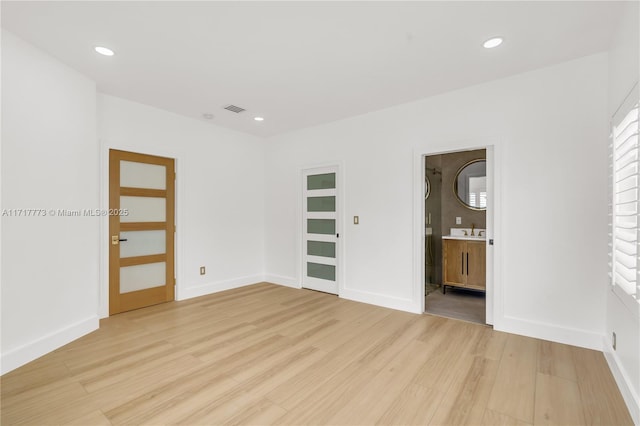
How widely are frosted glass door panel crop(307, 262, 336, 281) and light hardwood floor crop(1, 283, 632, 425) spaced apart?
1.34 metres

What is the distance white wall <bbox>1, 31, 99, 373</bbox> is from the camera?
262cm

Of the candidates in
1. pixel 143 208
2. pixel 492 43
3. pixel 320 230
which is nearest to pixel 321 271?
pixel 320 230

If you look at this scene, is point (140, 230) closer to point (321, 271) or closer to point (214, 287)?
point (214, 287)

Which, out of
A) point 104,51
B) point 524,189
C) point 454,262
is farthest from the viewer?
point 454,262

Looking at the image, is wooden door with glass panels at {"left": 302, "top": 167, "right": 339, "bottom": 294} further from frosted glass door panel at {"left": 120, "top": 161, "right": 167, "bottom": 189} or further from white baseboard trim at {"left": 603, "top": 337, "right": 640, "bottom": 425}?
white baseboard trim at {"left": 603, "top": 337, "right": 640, "bottom": 425}

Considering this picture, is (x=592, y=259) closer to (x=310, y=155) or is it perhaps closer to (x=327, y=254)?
(x=327, y=254)

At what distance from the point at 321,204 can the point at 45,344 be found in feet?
12.3

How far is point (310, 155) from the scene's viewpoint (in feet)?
17.2

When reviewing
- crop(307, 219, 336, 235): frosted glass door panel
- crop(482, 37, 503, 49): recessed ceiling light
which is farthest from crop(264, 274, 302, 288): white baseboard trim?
crop(482, 37, 503, 49): recessed ceiling light

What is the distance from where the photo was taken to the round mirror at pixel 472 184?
5.11 m

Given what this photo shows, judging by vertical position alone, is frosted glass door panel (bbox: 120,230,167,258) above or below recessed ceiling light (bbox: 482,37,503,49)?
below

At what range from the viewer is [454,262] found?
491cm

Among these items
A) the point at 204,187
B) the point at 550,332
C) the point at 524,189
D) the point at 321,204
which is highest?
the point at 204,187

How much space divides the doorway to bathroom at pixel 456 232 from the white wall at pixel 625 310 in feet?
5.42
